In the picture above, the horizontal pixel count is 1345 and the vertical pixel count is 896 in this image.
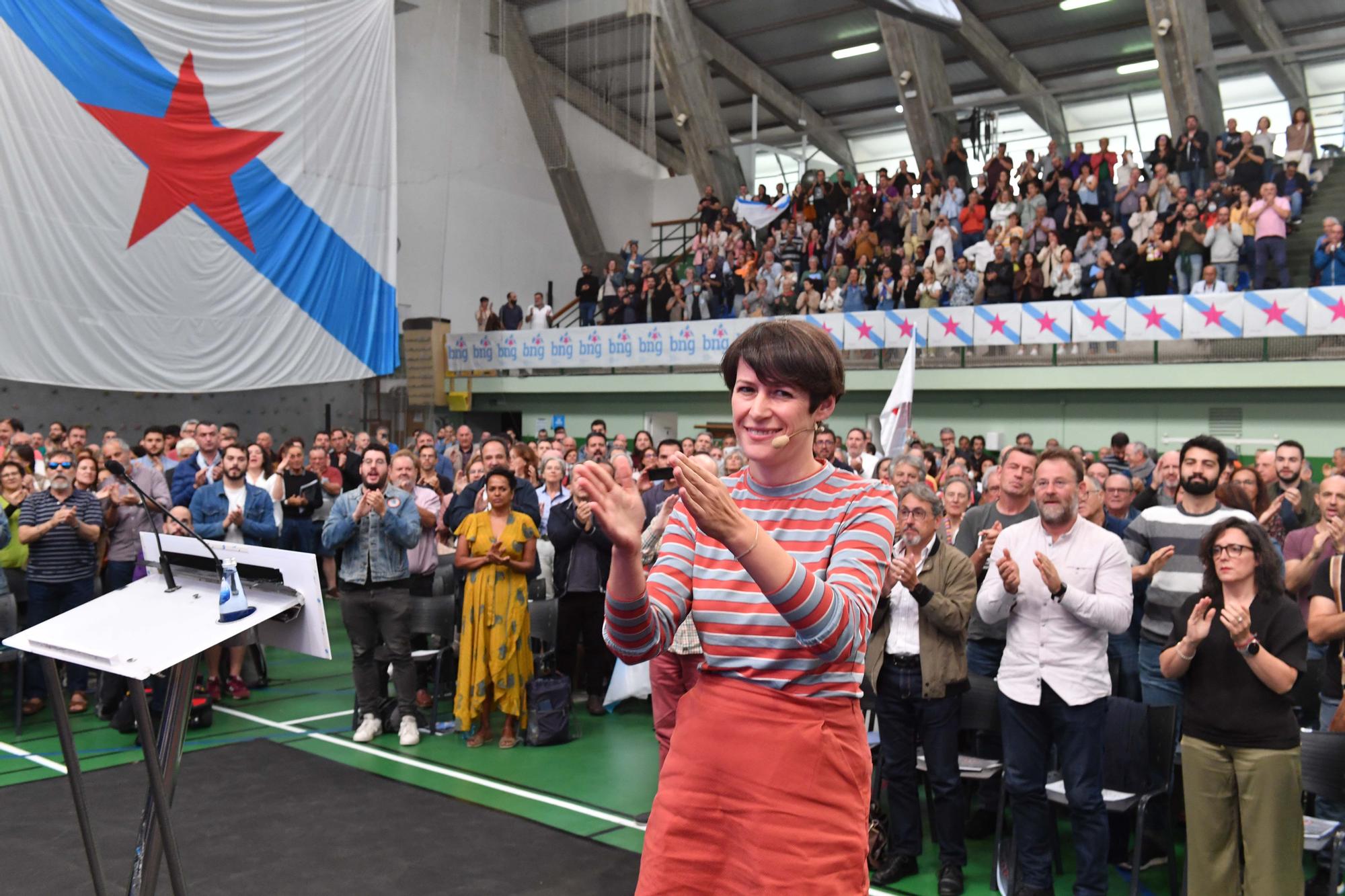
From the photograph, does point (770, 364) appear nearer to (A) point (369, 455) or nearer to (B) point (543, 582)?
(A) point (369, 455)

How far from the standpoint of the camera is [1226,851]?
3.71 meters

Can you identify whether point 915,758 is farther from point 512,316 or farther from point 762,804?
point 512,316

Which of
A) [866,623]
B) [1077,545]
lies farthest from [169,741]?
[1077,545]

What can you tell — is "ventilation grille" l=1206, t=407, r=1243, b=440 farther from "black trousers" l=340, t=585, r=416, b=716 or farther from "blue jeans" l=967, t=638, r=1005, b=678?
"black trousers" l=340, t=585, r=416, b=716

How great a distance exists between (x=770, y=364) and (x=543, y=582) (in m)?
6.00

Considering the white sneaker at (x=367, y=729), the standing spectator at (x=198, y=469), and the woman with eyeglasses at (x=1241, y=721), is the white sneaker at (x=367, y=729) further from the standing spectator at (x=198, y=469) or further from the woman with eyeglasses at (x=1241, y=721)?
the woman with eyeglasses at (x=1241, y=721)

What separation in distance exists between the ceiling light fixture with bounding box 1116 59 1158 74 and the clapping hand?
19951 millimetres

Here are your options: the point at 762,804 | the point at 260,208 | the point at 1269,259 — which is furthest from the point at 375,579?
the point at 1269,259

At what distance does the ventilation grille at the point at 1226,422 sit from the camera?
44.3 ft

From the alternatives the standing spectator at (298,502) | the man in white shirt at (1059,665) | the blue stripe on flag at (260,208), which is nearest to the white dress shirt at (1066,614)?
the man in white shirt at (1059,665)

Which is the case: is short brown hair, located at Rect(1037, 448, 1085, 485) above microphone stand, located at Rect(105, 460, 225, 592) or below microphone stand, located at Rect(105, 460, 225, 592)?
above

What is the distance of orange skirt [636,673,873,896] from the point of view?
5.48ft

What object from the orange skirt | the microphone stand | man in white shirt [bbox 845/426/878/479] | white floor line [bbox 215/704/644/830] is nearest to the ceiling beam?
man in white shirt [bbox 845/426/878/479]

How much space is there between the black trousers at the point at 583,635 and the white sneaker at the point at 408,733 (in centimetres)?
106
